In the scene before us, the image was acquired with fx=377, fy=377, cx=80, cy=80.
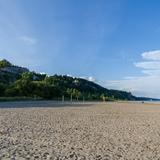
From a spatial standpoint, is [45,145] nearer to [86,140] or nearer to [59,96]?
[86,140]

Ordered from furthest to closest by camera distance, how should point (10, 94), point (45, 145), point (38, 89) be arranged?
1. point (38, 89)
2. point (10, 94)
3. point (45, 145)

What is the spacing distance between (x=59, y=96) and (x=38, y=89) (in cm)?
962

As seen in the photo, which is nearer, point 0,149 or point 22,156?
point 22,156

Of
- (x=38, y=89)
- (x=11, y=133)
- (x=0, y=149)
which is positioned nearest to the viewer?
(x=0, y=149)

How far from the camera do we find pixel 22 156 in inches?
373

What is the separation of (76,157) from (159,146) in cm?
415

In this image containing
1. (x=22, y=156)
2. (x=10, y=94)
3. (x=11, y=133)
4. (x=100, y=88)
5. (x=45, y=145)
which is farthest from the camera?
(x=100, y=88)

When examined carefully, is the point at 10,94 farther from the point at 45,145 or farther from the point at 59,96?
the point at 45,145

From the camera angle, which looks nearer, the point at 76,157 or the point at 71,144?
the point at 76,157

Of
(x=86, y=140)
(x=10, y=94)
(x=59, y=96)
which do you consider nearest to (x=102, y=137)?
(x=86, y=140)

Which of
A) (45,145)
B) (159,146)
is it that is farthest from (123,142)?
(45,145)

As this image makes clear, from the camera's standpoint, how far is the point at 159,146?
13031 millimetres

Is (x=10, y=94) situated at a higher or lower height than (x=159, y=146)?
higher

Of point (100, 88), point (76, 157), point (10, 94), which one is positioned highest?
point (100, 88)
